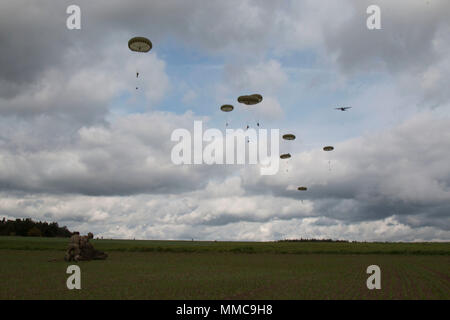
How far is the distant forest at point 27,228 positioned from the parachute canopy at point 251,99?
150 meters

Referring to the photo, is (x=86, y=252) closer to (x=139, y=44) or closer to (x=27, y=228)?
(x=139, y=44)

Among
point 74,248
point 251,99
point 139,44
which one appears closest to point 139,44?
point 139,44

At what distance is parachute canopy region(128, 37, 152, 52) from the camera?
39594mm

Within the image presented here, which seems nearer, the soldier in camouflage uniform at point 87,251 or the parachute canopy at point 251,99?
the soldier in camouflage uniform at point 87,251

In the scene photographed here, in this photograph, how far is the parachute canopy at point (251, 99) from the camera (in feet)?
178

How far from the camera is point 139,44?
133 ft

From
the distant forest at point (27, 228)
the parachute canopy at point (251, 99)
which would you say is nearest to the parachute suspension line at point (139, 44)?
the parachute canopy at point (251, 99)

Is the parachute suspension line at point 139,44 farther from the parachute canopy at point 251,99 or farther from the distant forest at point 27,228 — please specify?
the distant forest at point 27,228
